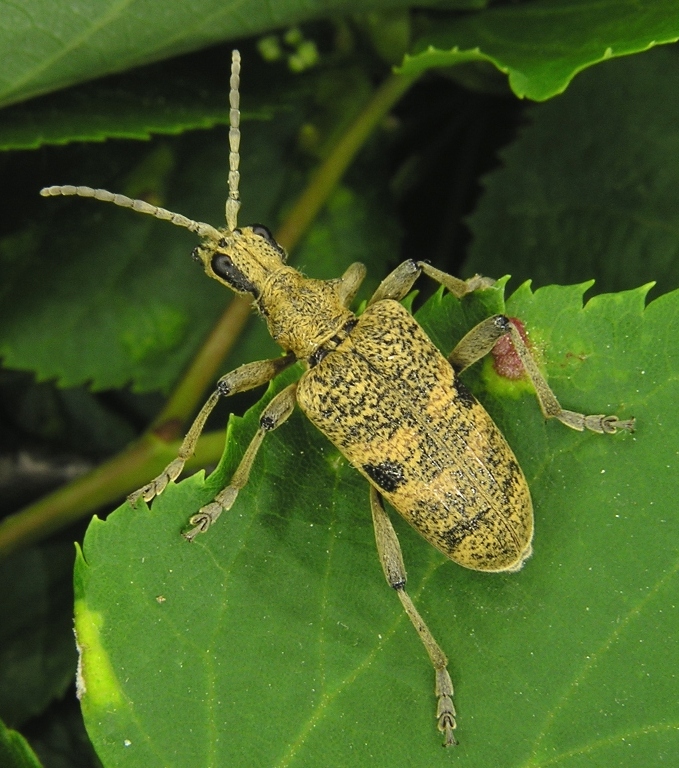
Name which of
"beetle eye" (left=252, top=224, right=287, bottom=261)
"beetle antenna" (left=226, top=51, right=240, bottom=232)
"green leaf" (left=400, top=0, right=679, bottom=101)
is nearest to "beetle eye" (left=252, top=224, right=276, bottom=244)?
"beetle eye" (left=252, top=224, right=287, bottom=261)

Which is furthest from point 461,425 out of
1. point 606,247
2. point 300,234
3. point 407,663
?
point 300,234

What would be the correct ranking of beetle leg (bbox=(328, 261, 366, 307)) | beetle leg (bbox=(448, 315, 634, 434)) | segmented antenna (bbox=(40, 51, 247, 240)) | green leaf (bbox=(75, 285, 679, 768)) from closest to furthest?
1. green leaf (bbox=(75, 285, 679, 768))
2. beetle leg (bbox=(448, 315, 634, 434))
3. segmented antenna (bbox=(40, 51, 247, 240))
4. beetle leg (bbox=(328, 261, 366, 307))

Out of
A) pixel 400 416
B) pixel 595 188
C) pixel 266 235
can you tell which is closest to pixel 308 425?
pixel 400 416

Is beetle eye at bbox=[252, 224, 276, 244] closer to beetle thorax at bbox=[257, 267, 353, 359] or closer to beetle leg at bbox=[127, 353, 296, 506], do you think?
beetle thorax at bbox=[257, 267, 353, 359]

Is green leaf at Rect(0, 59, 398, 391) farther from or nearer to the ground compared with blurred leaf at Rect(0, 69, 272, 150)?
nearer to the ground

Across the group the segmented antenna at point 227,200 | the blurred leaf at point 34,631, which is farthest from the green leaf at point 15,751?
the segmented antenna at point 227,200

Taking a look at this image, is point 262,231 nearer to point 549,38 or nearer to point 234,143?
point 234,143

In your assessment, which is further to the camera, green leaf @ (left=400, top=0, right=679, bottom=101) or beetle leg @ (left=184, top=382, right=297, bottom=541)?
green leaf @ (left=400, top=0, right=679, bottom=101)
